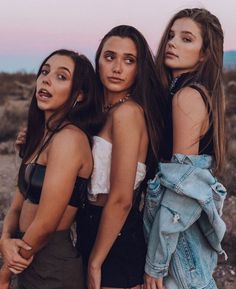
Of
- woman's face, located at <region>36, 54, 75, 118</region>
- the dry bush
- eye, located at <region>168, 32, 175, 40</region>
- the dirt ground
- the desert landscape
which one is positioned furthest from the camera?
the dry bush

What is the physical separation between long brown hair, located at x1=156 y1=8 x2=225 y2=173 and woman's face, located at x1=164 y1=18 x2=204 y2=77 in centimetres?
3

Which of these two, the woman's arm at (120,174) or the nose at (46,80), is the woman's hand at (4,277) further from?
the nose at (46,80)

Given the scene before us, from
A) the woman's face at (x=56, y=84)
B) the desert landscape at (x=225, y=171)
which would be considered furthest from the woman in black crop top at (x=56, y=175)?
the desert landscape at (x=225, y=171)

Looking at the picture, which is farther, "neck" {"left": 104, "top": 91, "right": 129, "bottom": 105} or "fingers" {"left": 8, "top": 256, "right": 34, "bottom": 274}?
"neck" {"left": 104, "top": 91, "right": 129, "bottom": 105}

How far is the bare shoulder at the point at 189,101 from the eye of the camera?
2586 millimetres

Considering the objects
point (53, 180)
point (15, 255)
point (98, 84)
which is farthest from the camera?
point (98, 84)

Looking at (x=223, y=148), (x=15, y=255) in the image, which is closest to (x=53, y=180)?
(x=15, y=255)

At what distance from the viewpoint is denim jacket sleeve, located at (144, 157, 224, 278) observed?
254 cm

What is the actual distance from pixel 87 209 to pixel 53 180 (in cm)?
30

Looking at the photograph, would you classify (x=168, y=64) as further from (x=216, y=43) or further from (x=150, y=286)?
(x=150, y=286)

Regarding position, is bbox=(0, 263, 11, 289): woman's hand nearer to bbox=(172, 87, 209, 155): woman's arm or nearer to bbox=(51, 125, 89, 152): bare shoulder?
bbox=(51, 125, 89, 152): bare shoulder

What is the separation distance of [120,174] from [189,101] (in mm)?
471

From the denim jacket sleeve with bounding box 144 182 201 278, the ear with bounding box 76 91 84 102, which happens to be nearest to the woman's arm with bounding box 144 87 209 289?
the denim jacket sleeve with bounding box 144 182 201 278

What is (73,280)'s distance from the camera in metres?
2.72
